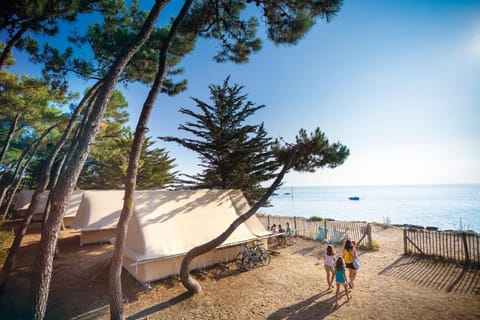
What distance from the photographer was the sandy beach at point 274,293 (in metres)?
5.23

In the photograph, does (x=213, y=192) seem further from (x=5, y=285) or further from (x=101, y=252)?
(x=5, y=285)

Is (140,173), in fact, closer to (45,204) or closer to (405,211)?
(45,204)

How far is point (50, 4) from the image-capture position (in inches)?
239

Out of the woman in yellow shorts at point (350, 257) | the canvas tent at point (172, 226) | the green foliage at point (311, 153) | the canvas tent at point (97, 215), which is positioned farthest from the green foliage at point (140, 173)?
the woman in yellow shorts at point (350, 257)

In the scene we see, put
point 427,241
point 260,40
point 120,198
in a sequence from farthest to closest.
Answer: point 120,198 → point 427,241 → point 260,40

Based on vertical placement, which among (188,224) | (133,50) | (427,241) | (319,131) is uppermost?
(133,50)

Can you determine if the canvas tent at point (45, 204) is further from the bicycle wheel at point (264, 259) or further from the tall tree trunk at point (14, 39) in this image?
the bicycle wheel at point (264, 259)

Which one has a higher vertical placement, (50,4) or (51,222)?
(50,4)

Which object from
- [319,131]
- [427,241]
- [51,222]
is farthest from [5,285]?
[427,241]

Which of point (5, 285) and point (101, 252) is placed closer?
point (5, 285)

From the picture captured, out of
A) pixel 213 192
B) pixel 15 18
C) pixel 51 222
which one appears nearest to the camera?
pixel 51 222

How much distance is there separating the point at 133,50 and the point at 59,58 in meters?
5.32

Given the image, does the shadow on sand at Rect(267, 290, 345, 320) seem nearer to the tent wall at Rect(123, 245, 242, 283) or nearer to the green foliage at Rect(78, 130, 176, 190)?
the tent wall at Rect(123, 245, 242, 283)

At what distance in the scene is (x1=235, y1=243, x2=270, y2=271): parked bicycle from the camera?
842 centimetres
